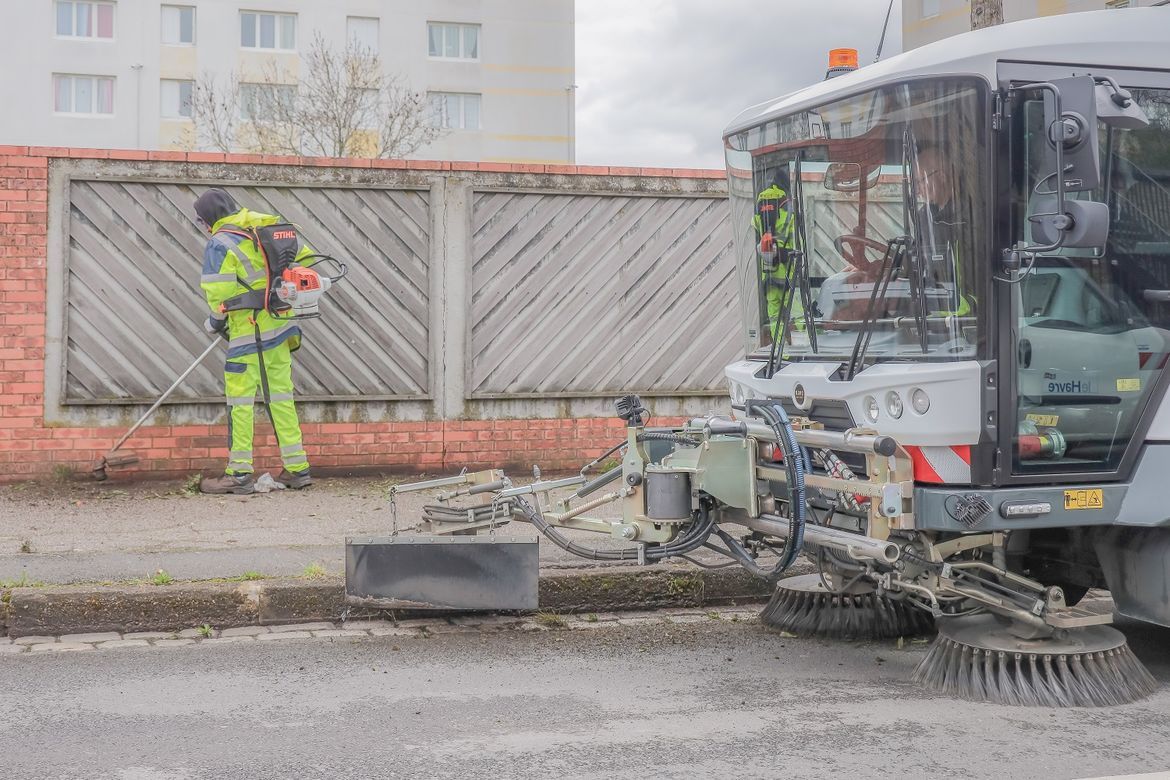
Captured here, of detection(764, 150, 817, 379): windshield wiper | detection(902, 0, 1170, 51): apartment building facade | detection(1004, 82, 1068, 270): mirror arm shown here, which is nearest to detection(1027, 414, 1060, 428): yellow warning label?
detection(1004, 82, 1068, 270): mirror arm

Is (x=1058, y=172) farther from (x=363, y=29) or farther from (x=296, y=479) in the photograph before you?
(x=363, y=29)

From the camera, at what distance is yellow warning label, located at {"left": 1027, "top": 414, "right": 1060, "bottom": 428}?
4.93 meters

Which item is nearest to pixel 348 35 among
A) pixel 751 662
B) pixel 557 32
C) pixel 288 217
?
pixel 557 32

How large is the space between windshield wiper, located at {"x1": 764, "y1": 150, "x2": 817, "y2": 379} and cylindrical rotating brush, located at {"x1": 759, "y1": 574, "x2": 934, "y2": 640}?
1.18 m

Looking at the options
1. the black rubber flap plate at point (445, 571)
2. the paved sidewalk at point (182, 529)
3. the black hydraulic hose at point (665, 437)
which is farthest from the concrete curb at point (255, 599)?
the black hydraulic hose at point (665, 437)

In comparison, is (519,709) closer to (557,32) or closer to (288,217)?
(288,217)

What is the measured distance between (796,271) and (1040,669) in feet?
6.61

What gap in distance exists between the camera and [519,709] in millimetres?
4820

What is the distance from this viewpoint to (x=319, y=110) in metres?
34.0

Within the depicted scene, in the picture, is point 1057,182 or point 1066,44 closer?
point 1057,182

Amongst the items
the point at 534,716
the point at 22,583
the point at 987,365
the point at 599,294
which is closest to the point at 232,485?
the point at 22,583

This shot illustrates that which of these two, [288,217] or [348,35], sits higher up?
[348,35]

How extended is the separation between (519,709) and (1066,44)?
3.35m

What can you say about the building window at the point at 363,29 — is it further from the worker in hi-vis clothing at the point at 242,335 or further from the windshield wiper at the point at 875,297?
the windshield wiper at the point at 875,297
